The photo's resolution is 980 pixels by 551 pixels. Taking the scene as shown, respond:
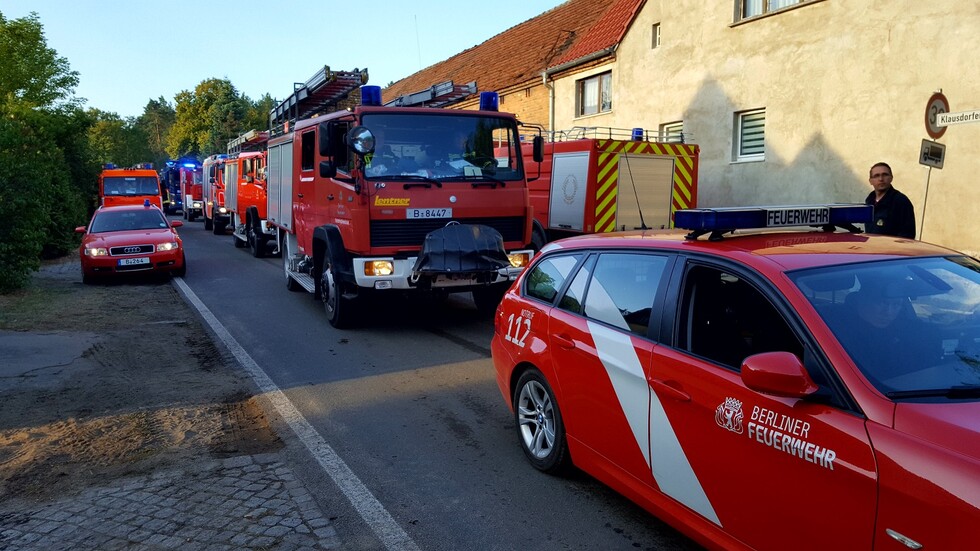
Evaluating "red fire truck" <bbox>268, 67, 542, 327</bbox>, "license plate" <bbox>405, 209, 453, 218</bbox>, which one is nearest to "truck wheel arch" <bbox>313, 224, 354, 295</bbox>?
"red fire truck" <bbox>268, 67, 542, 327</bbox>

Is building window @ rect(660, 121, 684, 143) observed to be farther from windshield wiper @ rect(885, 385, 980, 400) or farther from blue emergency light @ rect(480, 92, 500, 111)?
windshield wiper @ rect(885, 385, 980, 400)

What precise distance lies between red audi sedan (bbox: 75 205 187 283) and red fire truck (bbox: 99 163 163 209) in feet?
39.3

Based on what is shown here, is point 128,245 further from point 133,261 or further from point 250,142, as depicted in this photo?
point 250,142

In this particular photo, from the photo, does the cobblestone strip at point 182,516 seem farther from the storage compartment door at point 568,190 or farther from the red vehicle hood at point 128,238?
the red vehicle hood at point 128,238

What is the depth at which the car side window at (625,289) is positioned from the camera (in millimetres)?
3730

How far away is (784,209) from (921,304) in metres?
0.84

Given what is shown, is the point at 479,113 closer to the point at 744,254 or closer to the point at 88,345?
the point at 88,345

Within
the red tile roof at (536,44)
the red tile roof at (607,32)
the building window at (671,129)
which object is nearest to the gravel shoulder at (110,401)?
the building window at (671,129)

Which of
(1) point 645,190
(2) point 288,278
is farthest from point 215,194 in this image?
(1) point 645,190

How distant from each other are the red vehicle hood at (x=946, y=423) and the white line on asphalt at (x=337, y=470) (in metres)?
2.33

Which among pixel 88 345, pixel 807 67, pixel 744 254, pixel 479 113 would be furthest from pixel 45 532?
pixel 807 67

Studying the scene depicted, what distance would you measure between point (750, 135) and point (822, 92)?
7.41 feet

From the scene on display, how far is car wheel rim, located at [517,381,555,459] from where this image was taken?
178 inches

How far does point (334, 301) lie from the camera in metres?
9.37
